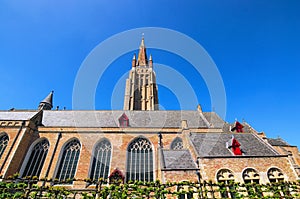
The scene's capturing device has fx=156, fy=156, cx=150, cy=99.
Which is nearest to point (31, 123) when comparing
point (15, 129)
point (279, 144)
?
point (15, 129)

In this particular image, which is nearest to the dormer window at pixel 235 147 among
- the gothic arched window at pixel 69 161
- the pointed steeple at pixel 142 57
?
the gothic arched window at pixel 69 161

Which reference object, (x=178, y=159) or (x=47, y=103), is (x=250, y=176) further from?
(x=47, y=103)

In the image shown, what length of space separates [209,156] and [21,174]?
1772cm

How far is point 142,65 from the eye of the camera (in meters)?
45.6

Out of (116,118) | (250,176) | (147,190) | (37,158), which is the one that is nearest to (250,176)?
(250,176)

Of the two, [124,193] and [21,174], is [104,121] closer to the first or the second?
[21,174]

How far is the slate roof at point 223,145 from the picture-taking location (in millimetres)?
12820

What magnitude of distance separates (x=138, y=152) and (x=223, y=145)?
8415 mm

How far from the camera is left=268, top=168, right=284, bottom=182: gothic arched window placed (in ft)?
38.1

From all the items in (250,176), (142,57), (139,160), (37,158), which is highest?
(142,57)

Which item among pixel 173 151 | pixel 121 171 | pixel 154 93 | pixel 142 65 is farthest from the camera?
pixel 142 65

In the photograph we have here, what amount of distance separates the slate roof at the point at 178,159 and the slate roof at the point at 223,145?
971mm

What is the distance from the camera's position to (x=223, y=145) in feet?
46.1

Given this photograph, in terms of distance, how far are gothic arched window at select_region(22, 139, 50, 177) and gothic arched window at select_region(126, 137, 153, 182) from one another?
8.77m
